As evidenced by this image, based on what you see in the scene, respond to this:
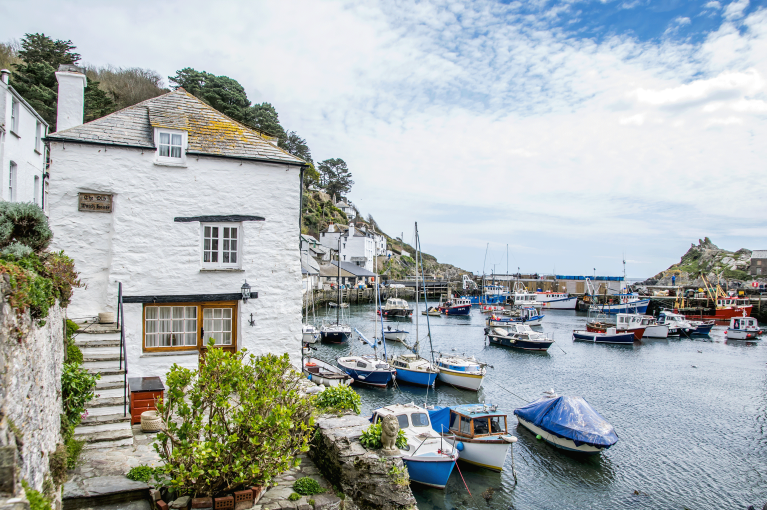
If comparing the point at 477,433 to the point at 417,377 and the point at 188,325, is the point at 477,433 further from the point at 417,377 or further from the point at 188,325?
the point at 188,325

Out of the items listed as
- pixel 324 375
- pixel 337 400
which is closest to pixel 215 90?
pixel 324 375

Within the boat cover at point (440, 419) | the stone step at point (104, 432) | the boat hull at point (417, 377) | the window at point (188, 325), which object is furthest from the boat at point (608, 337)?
the stone step at point (104, 432)

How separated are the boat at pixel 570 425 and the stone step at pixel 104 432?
16.2m

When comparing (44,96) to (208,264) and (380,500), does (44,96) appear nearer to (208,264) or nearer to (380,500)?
(208,264)

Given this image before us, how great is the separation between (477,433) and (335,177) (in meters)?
109

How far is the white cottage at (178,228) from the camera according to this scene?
1121 cm

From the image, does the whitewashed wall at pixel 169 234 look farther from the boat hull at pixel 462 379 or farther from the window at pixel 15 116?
the boat hull at pixel 462 379

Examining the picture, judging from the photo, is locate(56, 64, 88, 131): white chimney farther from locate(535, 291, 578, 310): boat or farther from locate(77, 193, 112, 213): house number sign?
locate(535, 291, 578, 310): boat

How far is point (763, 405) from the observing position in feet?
85.0

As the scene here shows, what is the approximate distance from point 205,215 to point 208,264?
1.34 metres

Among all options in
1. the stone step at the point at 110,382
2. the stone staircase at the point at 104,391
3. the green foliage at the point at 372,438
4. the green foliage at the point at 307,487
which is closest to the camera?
the green foliage at the point at 307,487

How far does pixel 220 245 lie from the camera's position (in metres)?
12.2

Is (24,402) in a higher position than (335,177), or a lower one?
lower

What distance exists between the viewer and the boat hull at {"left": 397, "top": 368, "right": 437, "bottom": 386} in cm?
2734
